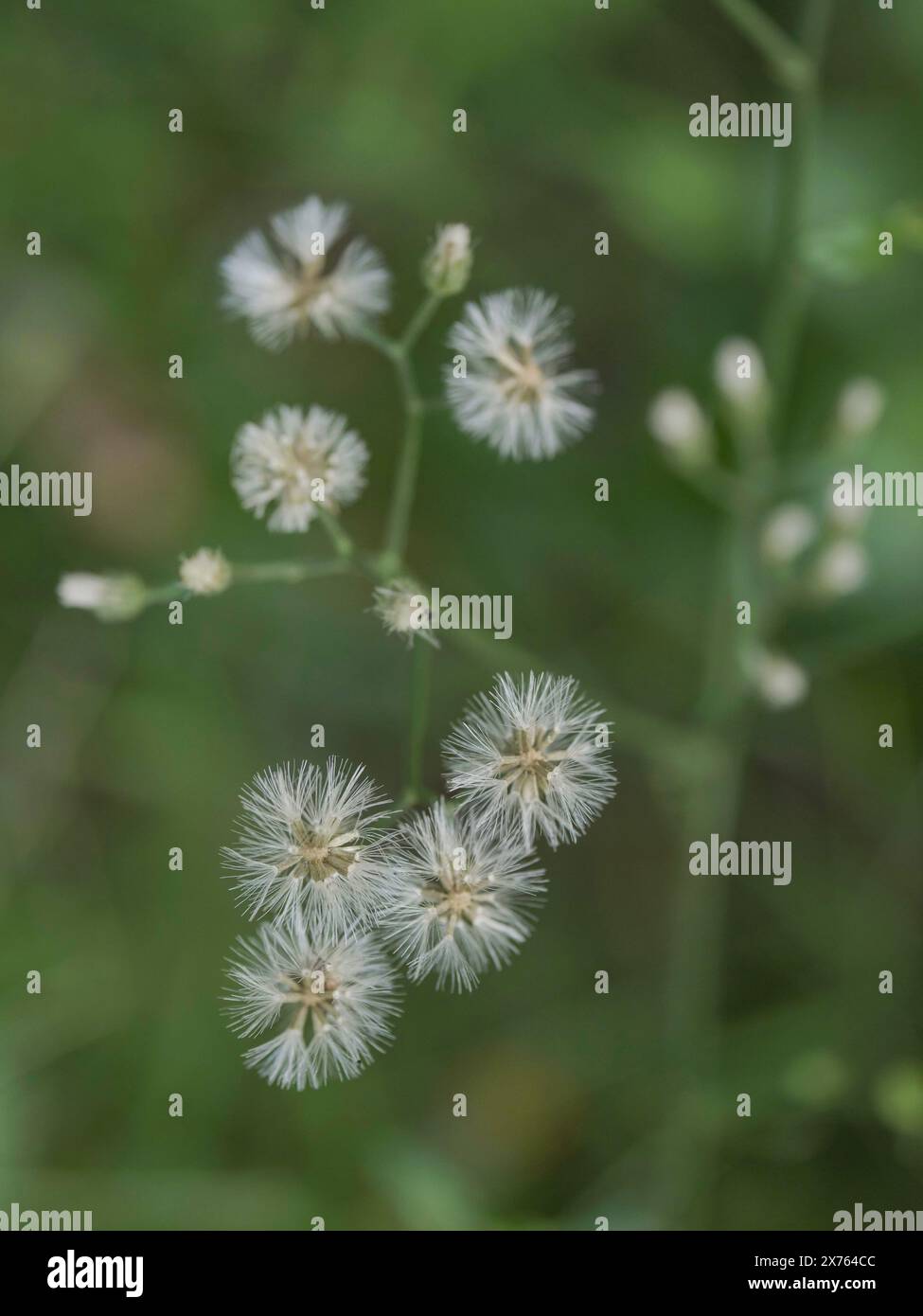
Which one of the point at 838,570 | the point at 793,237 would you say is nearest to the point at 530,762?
the point at 838,570

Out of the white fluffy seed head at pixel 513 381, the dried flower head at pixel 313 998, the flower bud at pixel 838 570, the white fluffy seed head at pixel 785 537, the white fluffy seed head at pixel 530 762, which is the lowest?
the dried flower head at pixel 313 998

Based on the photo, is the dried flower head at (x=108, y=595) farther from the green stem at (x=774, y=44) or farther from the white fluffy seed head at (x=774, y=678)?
the green stem at (x=774, y=44)


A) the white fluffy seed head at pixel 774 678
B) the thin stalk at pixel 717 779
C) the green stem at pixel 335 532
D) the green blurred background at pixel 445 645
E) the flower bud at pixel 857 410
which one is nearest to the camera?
the green stem at pixel 335 532

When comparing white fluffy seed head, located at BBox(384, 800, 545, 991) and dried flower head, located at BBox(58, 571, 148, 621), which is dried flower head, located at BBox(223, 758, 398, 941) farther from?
dried flower head, located at BBox(58, 571, 148, 621)

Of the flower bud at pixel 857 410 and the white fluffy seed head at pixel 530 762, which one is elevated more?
the flower bud at pixel 857 410

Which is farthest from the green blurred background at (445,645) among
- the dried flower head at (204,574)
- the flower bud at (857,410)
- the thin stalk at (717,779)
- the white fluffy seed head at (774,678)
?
the dried flower head at (204,574)

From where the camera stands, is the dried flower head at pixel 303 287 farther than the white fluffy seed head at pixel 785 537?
No

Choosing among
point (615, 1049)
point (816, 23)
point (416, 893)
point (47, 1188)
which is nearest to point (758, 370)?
point (816, 23)
